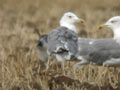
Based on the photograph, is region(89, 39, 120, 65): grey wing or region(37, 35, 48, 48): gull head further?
region(37, 35, 48, 48): gull head

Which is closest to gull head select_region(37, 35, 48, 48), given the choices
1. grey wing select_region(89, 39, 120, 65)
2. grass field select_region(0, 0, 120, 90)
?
grass field select_region(0, 0, 120, 90)

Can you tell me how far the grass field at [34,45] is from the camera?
18.3 ft

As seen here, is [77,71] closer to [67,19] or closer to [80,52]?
[80,52]

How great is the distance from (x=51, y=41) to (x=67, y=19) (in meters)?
1.05

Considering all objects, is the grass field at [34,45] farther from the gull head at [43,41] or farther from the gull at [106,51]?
the gull head at [43,41]

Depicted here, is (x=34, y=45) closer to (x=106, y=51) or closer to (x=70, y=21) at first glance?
(x=70, y=21)

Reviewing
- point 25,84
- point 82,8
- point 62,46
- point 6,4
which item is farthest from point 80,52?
point 6,4

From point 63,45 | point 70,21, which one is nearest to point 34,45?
point 70,21

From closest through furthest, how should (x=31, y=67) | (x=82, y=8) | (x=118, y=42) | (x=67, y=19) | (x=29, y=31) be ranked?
(x=118, y=42) < (x=31, y=67) < (x=67, y=19) < (x=29, y=31) < (x=82, y=8)

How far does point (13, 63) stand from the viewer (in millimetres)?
6660

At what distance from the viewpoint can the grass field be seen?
18.3 ft

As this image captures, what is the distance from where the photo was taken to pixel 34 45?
8719mm

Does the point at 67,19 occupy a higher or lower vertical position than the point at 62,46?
higher

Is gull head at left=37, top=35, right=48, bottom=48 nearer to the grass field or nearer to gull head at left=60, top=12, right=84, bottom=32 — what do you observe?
the grass field
